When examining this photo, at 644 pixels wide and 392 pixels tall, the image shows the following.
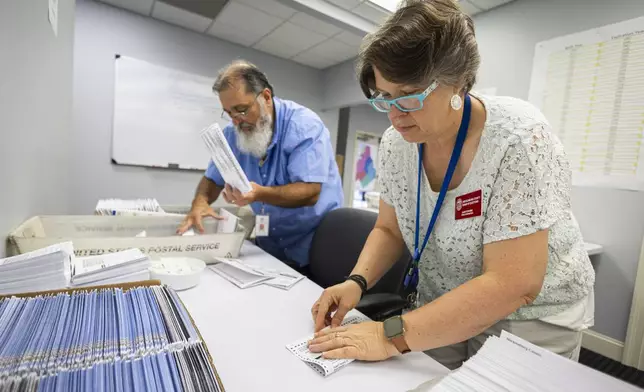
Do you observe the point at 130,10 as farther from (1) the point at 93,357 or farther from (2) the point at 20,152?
(1) the point at 93,357

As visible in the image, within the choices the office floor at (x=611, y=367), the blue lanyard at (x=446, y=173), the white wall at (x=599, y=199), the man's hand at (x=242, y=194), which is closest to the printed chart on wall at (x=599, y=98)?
the white wall at (x=599, y=199)

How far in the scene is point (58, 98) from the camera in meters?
1.44

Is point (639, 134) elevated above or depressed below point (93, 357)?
above

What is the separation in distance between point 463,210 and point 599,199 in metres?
2.06

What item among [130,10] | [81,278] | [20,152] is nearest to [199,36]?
[130,10]

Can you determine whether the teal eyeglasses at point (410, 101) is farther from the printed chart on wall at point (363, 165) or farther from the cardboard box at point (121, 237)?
the printed chart on wall at point (363, 165)

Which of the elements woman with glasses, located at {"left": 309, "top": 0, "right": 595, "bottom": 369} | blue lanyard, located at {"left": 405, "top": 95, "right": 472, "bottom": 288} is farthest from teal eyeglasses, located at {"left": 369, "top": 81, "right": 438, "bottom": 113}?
blue lanyard, located at {"left": 405, "top": 95, "right": 472, "bottom": 288}

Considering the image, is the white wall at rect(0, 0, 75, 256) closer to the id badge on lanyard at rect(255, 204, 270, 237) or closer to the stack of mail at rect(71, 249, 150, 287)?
the stack of mail at rect(71, 249, 150, 287)

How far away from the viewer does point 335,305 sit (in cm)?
80

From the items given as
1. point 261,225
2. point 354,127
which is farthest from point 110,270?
point 354,127

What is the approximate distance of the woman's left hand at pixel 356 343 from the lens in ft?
2.05

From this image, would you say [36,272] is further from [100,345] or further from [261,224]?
[261,224]

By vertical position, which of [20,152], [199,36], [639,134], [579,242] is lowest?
[579,242]

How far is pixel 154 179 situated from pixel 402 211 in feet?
10.9
